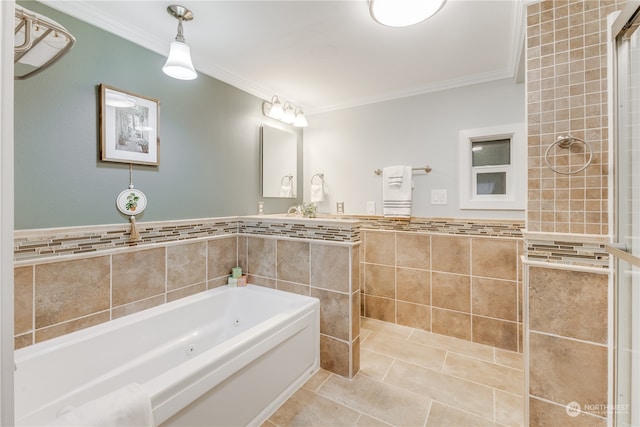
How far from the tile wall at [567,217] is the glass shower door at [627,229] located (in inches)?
2.3

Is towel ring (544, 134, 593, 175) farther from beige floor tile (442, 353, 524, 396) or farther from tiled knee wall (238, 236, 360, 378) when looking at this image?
beige floor tile (442, 353, 524, 396)

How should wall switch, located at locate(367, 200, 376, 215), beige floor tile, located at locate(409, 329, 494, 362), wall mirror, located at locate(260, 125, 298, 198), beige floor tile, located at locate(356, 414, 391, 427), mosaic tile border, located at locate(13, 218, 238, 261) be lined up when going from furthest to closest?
wall switch, located at locate(367, 200, 376, 215)
wall mirror, located at locate(260, 125, 298, 198)
beige floor tile, located at locate(409, 329, 494, 362)
beige floor tile, located at locate(356, 414, 391, 427)
mosaic tile border, located at locate(13, 218, 238, 261)

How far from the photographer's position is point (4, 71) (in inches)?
15.9

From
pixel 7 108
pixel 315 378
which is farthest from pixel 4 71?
pixel 315 378

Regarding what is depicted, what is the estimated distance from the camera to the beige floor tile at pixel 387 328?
2571 millimetres

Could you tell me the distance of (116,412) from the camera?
3.08ft

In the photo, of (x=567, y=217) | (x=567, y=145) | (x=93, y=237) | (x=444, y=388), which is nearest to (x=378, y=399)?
(x=444, y=388)

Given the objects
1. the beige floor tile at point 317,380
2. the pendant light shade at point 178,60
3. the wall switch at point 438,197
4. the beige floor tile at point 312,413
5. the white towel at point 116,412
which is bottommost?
the beige floor tile at point 312,413

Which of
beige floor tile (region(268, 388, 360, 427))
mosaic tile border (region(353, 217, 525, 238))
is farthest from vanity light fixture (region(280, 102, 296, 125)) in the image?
beige floor tile (region(268, 388, 360, 427))

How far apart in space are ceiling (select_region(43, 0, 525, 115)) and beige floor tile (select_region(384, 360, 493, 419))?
90.3 inches

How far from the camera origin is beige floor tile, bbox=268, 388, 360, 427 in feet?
5.04

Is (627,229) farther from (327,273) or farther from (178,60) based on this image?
(178,60)

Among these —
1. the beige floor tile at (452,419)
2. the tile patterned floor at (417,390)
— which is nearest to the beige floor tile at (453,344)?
the tile patterned floor at (417,390)
